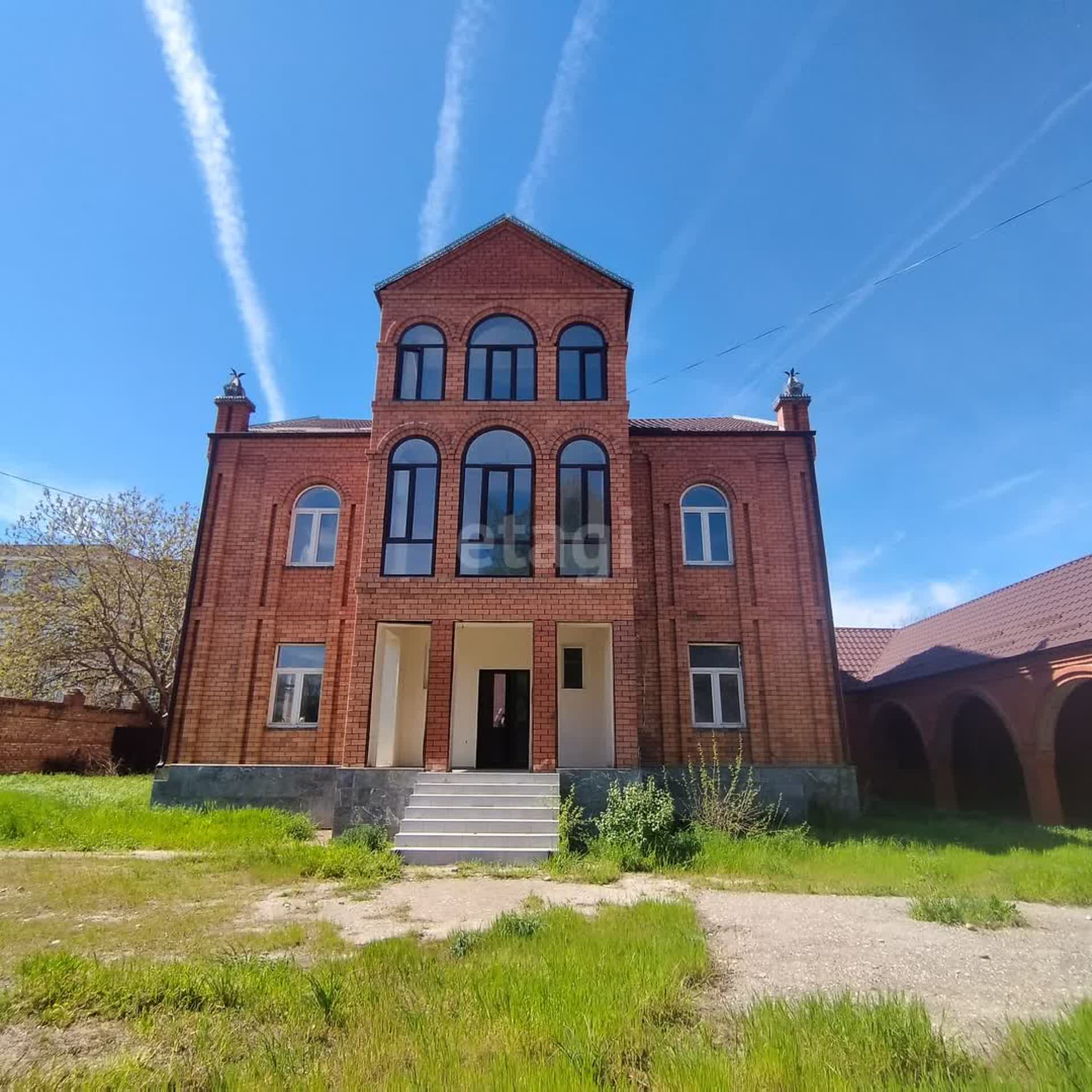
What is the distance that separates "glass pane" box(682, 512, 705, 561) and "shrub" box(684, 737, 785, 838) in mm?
3437

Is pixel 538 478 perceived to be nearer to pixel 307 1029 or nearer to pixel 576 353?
pixel 576 353

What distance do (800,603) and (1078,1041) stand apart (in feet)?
32.5

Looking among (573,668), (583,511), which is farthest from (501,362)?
(573,668)

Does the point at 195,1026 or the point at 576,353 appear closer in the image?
the point at 195,1026

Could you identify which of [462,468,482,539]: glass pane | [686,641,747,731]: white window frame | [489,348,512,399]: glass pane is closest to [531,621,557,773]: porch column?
[462,468,482,539]: glass pane

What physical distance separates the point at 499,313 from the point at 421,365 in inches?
71.2

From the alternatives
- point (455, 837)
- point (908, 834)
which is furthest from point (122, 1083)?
point (908, 834)

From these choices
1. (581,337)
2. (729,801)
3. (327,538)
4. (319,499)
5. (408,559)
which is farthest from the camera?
(319,499)

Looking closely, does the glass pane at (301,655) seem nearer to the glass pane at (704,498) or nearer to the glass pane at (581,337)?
the glass pane at (581,337)

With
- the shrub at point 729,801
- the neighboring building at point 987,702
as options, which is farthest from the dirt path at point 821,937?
the neighboring building at point 987,702

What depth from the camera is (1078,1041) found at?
2.99 m

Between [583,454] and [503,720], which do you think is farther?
[503,720]

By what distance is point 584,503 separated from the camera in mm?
11797

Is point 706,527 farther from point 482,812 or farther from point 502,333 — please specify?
point 482,812
